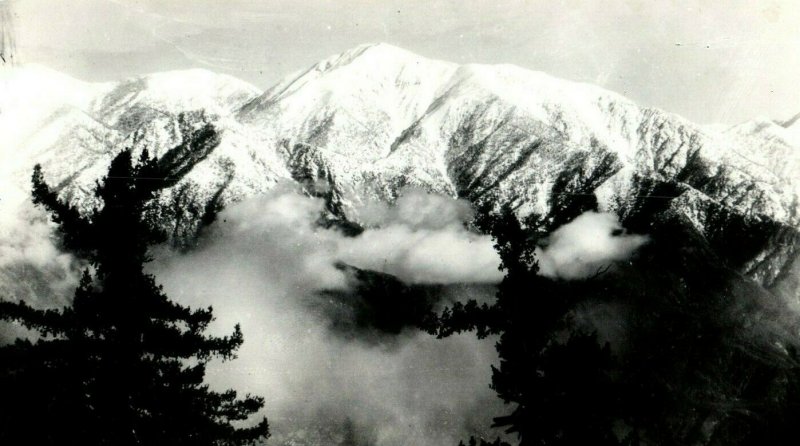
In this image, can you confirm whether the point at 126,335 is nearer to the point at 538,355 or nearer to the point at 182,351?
the point at 182,351

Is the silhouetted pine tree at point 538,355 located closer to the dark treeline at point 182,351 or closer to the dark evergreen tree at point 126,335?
the dark treeline at point 182,351

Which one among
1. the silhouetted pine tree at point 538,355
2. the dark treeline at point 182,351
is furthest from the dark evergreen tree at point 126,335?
the silhouetted pine tree at point 538,355

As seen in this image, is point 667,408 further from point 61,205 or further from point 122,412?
point 61,205

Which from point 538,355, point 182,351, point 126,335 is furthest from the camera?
point 182,351

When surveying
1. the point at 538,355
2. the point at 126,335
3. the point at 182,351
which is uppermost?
the point at 126,335

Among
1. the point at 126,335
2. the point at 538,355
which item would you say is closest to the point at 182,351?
the point at 126,335

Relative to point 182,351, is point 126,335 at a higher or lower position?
higher

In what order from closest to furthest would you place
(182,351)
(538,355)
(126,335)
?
(538,355) < (126,335) < (182,351)
